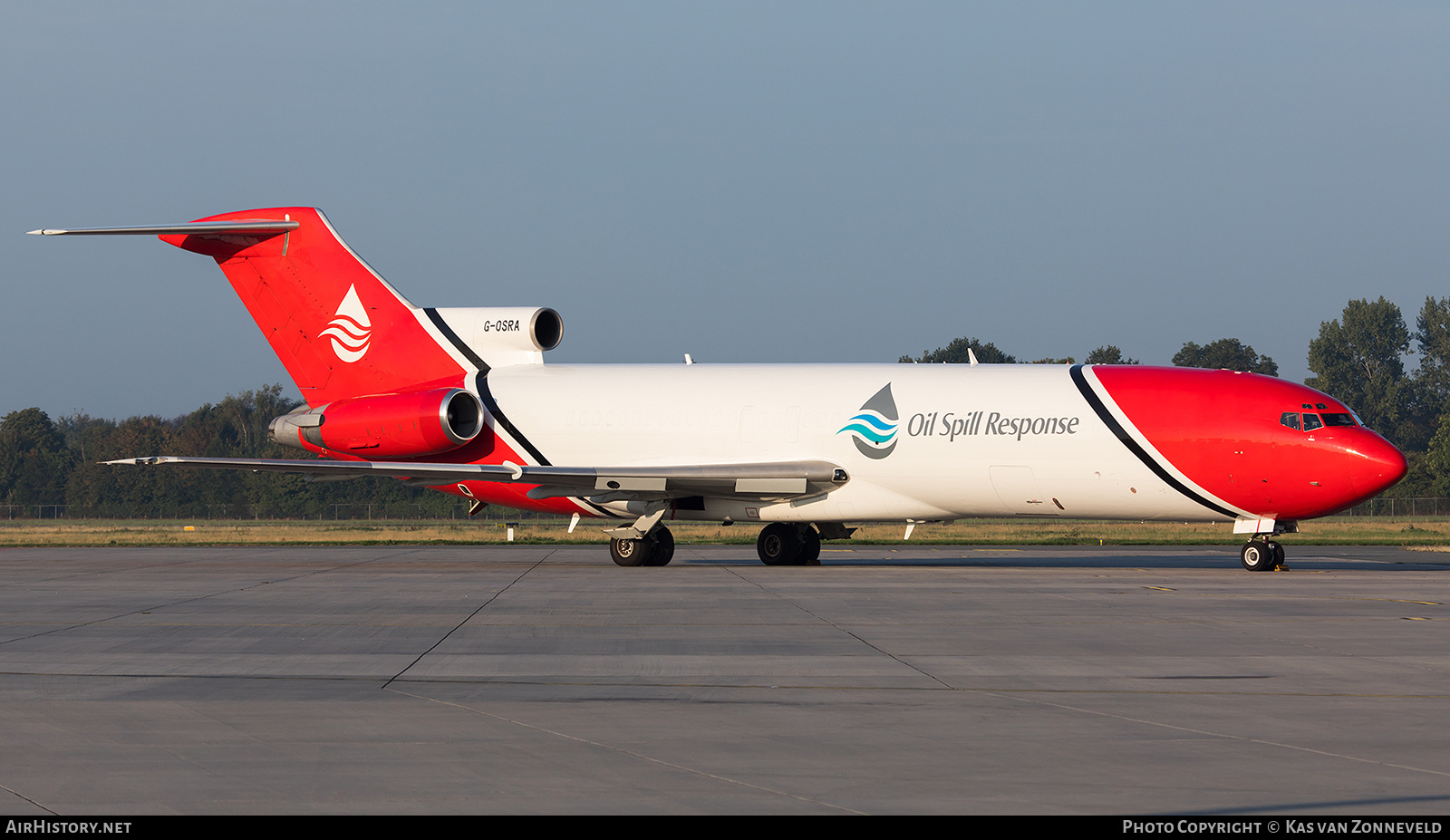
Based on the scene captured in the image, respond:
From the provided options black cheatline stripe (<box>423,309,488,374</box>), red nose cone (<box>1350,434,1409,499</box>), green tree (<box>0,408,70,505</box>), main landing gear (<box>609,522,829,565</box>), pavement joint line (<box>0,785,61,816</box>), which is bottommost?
green tree (<box>0,408,70,505</box>)

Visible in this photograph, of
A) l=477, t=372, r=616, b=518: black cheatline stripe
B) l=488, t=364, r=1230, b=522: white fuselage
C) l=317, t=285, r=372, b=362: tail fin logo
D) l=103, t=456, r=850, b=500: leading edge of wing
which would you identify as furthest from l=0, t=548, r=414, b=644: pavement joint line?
l=488, t=364, r=1230, b=522: white fuselage

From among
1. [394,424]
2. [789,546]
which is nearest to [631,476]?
[789,546]

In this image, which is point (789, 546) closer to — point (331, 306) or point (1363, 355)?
point (331, 306)

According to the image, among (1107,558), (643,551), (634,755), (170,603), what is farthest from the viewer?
(1107,558)

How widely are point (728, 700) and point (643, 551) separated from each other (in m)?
17.3

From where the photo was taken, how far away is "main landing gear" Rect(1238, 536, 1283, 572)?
80.1 feet

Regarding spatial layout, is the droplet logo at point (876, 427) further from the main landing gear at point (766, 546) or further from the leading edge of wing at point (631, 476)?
the main landing gear at point (766, 546)

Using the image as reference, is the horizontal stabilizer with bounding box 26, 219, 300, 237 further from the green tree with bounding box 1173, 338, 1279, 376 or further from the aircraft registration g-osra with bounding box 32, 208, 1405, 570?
the green tree with bounding box 1173, 338, 1279, 376

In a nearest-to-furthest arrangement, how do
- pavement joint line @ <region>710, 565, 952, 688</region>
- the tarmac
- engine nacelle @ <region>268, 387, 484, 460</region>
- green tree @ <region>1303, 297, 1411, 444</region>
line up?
the tarmac < pavement joint line @ <region>710, 565, 952, 688</region> < engine nacelle @ <region>268, 387, 484, 460</region> < green tree @ <region>1303, 297, 1411, 444</region>

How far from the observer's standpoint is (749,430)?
91.3 ft

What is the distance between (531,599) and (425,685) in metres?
7.98

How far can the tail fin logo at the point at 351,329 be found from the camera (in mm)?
30688

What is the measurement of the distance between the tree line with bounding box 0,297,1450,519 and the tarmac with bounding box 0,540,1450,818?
178 feet

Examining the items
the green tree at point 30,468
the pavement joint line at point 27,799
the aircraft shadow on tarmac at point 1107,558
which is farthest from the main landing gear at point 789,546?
the green tree at point 30,468
